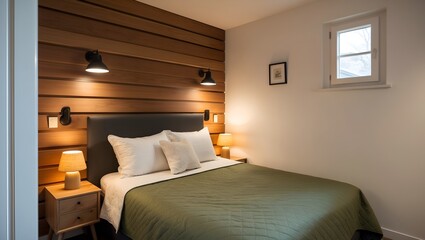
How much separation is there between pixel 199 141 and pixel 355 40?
201 cm

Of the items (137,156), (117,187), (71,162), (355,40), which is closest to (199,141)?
(137,156)

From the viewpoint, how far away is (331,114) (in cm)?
278

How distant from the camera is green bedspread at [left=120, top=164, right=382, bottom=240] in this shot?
144 centimetres

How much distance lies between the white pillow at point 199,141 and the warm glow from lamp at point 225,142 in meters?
0.48

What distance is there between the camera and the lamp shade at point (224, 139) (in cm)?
363

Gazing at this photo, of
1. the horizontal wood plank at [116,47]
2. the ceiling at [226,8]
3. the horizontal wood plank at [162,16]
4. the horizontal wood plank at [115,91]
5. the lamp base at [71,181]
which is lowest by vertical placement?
the lamp base at [71,181]

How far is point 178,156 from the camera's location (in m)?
2.53

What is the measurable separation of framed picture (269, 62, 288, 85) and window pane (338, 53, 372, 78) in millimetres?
A: 627

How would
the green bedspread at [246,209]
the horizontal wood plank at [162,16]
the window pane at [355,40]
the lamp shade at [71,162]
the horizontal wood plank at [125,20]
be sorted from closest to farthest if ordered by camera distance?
the green bedspread at [246,209]
the lamp shade at [71,162]
the horizontal wood plank at [125,20]
the window pane at [355,40]
the horizontal wood plank at [162,16]

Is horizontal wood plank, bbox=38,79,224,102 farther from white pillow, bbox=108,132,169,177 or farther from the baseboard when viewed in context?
the baseboard

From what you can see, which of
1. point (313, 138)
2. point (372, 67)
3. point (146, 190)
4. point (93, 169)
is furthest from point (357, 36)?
point (93, 169)

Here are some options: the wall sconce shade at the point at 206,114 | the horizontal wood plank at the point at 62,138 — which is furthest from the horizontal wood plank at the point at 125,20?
the horizontal wood plank at the point at 62,138

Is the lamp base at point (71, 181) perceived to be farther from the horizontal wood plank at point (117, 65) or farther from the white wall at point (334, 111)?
the white wall at point (334, 111)

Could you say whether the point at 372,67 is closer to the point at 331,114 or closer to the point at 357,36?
the point at 357,36
